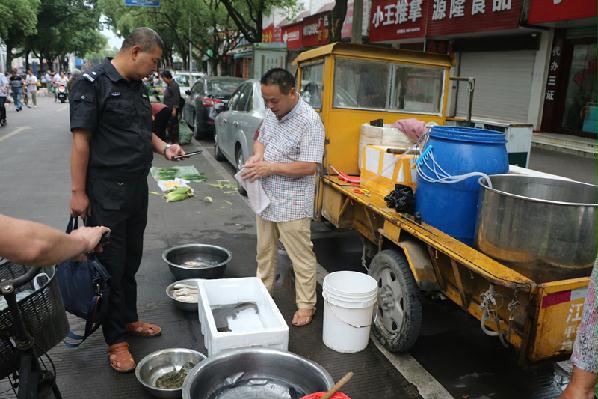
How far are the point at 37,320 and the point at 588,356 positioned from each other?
2.10m

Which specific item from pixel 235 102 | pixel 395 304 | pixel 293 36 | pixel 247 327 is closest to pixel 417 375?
pixel 395 304

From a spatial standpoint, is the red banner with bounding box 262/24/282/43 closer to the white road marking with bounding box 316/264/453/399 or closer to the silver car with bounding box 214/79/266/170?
the silver car with bounding box 214/79/266/170

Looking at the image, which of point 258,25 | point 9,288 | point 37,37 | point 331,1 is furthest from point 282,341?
point 37,37

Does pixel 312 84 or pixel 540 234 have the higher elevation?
pixel 312 84

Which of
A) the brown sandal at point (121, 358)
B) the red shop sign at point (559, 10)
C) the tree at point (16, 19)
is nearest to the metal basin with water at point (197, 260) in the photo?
the brown sandal at point (121, 358)

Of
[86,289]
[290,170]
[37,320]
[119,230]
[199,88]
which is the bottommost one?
[86,289]

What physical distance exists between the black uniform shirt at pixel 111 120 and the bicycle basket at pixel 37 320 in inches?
33.6

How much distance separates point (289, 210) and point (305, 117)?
691 mm

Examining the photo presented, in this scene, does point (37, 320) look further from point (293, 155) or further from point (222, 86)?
point (222, 86)

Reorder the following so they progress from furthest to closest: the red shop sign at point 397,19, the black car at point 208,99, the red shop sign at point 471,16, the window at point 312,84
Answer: the red shop sign at point 397,19 → the red shop sign at point 471,16 → the black car at point 208,99 → the window at point 312,84

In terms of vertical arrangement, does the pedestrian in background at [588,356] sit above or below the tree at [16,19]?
below

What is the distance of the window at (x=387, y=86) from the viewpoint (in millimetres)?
4770

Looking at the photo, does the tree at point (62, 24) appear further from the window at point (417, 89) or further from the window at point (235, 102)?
the window at point (417, 89)

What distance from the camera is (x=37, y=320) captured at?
6.76ft
